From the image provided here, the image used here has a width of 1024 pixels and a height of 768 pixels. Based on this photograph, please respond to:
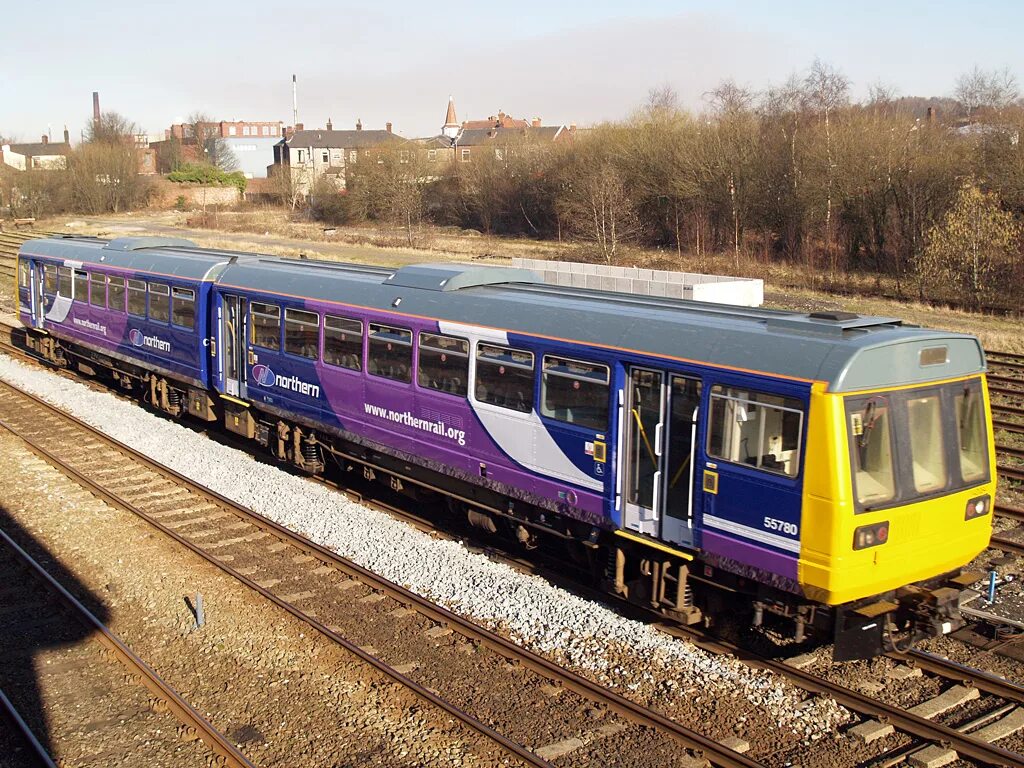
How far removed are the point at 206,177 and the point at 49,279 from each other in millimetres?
72883

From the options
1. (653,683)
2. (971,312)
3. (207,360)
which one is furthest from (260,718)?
(971,312)

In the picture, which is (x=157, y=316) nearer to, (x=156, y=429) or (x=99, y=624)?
(x=156, y=429)

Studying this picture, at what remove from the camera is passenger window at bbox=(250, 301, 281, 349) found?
13.9 m

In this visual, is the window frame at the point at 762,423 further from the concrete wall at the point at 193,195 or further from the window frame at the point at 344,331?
the concrete wall at the point at 193,195

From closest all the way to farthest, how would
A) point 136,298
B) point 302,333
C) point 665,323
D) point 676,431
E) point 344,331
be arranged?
1. point 676,431
2. point 665,323
3. point 344,331
4. point 302,333
5. point 136,298

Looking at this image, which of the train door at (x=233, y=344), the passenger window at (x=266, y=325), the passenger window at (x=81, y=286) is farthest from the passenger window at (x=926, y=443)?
the passenger window at (x=81, y=286)

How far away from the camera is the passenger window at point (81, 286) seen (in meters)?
20.2

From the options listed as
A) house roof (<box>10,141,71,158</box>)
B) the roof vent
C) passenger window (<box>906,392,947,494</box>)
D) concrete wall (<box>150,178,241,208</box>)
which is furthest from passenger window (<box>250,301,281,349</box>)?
house roof (<box>10,141,71,158</box>)

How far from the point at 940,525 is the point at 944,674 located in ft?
4.10

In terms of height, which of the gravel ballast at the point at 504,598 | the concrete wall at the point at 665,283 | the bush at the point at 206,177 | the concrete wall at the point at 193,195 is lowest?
the gravel ballast at the point at 504,598

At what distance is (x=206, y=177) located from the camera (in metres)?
90.6

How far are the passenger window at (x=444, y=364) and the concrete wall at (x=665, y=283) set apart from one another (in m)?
7.83

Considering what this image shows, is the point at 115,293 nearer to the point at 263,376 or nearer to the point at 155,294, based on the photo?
the point at 155,294

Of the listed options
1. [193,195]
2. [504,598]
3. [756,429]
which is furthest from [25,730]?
[193,195]
